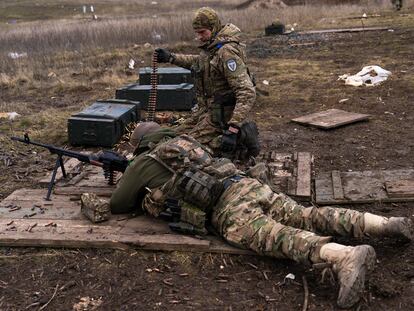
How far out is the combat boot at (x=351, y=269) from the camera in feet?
10.6

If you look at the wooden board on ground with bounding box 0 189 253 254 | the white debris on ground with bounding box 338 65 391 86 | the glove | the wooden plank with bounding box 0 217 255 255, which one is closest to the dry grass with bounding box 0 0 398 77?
the white debris on ground with bounding box 338 65 391 86

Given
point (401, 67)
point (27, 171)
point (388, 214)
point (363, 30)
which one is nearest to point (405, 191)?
point (388, 214)

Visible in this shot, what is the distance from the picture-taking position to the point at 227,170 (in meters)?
4.25

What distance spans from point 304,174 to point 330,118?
2732mm

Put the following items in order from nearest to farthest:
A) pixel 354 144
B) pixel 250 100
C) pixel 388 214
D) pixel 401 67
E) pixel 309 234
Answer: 1. pixel 309 234
2. pixel 388 214
3. pixel 250 100
4. pixel 354 144
5. pixel 401 67

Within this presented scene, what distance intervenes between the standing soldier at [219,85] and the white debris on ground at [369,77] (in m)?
5.25

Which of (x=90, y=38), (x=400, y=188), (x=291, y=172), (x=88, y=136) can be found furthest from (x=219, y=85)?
(x=90, y=38)

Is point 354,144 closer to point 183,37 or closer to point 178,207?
point 178,207

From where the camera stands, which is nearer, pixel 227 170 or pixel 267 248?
pixel 267 248

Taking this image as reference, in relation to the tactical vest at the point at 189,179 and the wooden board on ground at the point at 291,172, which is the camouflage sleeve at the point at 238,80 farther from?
the tactical vest at the point at 189,179

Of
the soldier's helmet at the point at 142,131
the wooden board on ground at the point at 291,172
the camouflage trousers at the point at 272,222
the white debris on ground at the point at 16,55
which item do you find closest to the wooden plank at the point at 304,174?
the wooden board on ground at the point at 291,172

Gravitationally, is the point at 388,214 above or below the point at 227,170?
below

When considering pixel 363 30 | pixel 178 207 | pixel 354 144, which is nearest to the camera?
pixel 178 207

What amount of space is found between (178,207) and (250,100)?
5.36 ft
